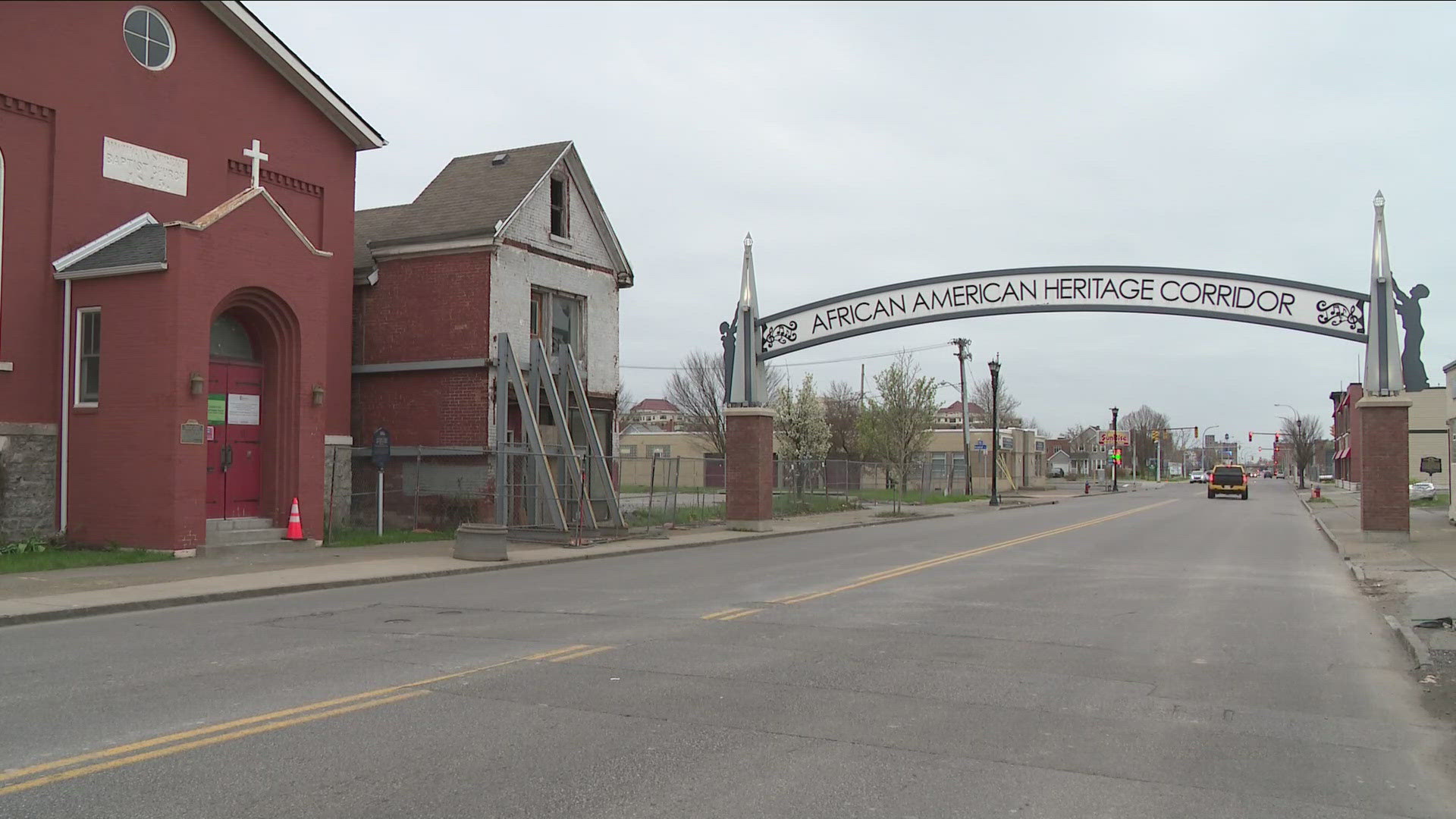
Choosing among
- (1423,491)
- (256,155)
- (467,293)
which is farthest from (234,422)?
(1423,491)

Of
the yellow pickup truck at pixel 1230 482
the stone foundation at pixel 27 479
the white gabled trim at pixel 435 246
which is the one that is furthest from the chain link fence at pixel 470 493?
the yellow pickup truck at pixel 1230 482

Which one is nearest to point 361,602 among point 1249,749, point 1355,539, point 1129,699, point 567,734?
point 567,734

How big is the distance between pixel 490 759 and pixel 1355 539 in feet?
78.7

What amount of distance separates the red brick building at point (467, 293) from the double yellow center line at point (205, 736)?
15252 mm

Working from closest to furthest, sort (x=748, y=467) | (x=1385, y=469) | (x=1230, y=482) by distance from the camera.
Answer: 1. (x=1385, y=469)
2. (x=748, y=467)
3. (x=1230, y=482)

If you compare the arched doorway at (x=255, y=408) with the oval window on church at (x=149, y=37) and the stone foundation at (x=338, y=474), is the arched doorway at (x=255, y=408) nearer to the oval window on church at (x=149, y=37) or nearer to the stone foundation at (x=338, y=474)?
the stone foundation at (x=338, y=474)

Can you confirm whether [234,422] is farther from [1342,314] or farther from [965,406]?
[965,406]

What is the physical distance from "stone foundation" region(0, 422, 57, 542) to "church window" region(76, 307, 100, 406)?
0.74 m

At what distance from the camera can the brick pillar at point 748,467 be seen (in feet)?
92.2

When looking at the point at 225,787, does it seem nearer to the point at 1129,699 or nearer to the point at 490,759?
the point at 490,759

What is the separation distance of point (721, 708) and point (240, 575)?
10.3 meters

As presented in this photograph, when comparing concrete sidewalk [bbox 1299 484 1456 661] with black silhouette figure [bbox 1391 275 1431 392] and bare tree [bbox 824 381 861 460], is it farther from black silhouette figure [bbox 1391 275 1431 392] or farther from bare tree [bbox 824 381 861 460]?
bare tree [bbox 824 381 861 460]

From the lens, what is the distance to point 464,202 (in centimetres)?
2503

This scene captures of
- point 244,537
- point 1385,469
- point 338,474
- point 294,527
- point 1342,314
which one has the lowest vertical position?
point 244,537
